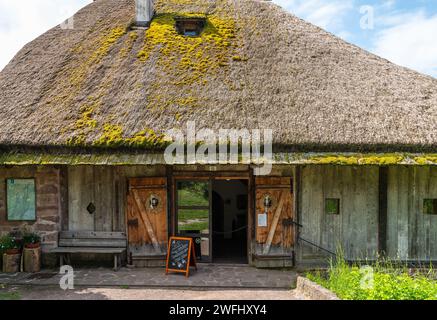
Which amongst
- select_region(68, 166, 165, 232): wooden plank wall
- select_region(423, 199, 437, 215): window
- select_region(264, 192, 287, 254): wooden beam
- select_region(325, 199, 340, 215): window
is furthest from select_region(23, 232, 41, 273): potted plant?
select_region(423, 199, 437, 215): window

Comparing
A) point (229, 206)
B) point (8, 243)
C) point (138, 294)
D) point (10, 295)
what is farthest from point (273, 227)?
point (8, 243)

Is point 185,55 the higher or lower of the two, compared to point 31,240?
higher

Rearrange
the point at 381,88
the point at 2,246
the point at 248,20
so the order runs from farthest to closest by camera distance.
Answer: the point at 248,20 < the point at 381,88 < the point at 2,246

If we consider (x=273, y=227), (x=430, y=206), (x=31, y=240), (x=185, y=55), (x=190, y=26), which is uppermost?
(x=190, y=26)

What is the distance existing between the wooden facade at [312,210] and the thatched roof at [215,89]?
0.98 m

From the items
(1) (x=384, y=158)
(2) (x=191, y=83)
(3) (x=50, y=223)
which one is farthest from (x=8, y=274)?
(1) (x=384, y=158)

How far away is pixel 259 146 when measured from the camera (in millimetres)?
7270

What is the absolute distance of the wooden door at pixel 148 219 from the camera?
7973mm

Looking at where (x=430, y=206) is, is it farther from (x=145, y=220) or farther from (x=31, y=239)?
(x=31, y=239)

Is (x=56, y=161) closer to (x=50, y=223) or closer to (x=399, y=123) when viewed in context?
(x=50, y=223)

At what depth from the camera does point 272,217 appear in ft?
26.0

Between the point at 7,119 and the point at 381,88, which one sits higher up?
the point at 381,88

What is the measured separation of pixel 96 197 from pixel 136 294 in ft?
9.31
